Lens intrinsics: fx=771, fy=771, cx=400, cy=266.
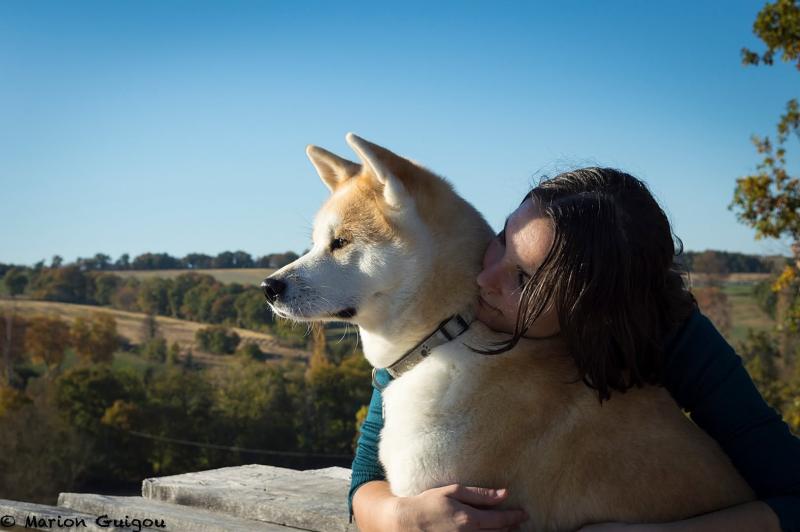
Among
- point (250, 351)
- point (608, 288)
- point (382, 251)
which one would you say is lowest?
point (250, 351)

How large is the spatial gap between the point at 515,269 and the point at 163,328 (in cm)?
5870

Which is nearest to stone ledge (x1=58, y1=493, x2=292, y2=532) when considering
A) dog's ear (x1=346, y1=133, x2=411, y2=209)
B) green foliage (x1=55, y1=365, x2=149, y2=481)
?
dog's ear (x1=346, y1=133, x2=411, y2=209)

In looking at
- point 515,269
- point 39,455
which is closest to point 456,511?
point 515,269

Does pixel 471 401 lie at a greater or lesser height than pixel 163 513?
greater

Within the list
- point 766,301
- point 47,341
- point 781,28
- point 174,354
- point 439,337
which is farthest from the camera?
point 174,354

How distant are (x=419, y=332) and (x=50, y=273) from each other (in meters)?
64.0

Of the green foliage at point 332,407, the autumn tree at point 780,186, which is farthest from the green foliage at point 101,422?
the autumn tree at point 780,186

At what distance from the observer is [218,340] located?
179ft

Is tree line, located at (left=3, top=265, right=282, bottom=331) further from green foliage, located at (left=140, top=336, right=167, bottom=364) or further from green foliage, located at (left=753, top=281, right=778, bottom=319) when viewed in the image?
green foliage, located at (left=753, top=281, right=778, bottom=319)

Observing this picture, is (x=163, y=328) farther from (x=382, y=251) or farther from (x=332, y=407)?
(x=382, y=251)

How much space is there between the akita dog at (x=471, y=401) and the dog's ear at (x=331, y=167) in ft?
1.36

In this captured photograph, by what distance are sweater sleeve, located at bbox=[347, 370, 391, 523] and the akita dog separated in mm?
152

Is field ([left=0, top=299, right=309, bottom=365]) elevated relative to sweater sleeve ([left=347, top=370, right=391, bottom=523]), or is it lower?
elevated

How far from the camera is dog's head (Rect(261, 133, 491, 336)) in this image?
8.55ft
